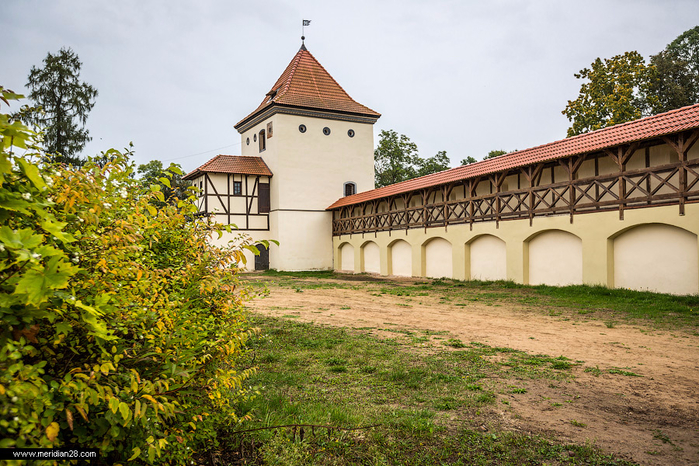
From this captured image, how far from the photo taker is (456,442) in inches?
146

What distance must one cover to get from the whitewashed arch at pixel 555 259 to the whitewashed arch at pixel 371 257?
10.7 metres

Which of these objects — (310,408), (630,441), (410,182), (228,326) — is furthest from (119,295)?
(410,182)

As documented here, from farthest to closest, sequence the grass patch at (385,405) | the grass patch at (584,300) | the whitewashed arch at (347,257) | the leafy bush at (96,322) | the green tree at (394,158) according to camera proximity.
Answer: the green tree at (394,158)
the whitewashed arch at (347,257)
the grass patch at (584,300)
the grass patch at (385,405)
the leafy bush at (96,322)

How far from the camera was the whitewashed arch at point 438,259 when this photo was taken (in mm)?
21500

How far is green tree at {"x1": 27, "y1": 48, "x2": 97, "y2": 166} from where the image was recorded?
97.9ft

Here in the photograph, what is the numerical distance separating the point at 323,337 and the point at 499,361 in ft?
9.38

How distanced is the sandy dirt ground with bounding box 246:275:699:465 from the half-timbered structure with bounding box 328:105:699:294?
4438mm

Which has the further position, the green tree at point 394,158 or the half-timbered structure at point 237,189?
the green tree at point 394,158

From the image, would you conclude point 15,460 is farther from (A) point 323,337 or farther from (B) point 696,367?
(B) point 696,367

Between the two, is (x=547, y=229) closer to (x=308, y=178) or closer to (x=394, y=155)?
(x=308, y=178)

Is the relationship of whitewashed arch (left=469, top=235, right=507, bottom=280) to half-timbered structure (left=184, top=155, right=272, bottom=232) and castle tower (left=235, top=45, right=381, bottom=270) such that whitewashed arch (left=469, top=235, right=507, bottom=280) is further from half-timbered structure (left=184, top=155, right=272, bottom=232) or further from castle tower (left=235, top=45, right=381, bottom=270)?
half-timbered structure (left=184, top=155, right=272, bottom=232)

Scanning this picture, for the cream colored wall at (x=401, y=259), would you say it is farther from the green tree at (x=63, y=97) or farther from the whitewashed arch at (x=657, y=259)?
the green tree at (x=63, y=97)

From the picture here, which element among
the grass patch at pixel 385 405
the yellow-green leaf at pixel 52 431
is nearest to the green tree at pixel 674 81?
the grass patch at pixel 385 405

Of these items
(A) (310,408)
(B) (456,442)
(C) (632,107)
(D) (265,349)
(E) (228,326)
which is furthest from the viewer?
(C) (632,107)
